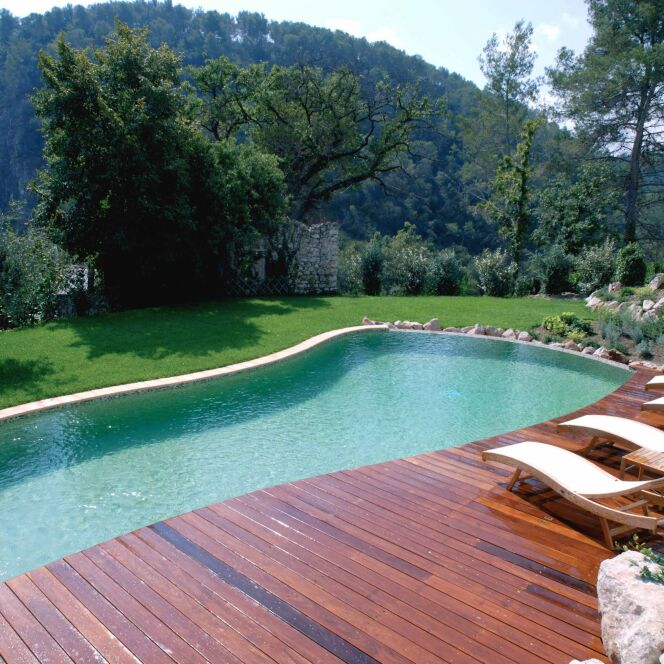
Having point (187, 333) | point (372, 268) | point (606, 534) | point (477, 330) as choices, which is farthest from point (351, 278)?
point (606, 534)

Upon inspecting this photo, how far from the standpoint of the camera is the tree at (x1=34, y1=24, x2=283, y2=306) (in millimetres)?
12805

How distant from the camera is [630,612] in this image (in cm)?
254

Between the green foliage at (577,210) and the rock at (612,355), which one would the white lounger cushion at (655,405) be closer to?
the rock at (612,355)

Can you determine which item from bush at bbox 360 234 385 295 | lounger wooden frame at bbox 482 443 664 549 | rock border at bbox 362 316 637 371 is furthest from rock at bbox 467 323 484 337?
lounger wooden frame at bbox 482 443 664 549

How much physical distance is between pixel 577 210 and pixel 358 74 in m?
11.0

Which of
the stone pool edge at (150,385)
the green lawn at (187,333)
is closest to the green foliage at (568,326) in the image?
the green lawn at (187,333)

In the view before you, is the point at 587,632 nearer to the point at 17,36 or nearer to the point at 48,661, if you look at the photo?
the point at 48,661

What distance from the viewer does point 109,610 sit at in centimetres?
314

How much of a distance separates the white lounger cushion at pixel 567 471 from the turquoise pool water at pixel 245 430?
2.26m

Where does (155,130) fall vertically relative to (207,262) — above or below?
above

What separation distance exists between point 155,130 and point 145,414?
27.8 feet

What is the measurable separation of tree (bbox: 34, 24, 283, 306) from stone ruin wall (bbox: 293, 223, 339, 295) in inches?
113

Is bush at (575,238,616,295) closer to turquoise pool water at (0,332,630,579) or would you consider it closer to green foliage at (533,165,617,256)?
green foliage at (533,165,617,256)

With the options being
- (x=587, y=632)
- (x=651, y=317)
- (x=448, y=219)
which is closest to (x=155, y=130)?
(x=651, y=317)
